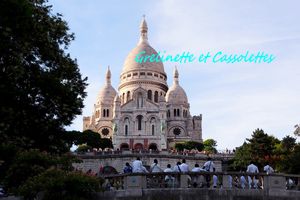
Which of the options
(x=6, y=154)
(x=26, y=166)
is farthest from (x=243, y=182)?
(x=6, y=154)

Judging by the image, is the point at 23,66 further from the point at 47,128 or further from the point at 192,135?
the point at 192,135

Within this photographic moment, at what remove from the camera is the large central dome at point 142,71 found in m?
118

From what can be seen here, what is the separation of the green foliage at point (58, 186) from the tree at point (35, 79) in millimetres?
3296

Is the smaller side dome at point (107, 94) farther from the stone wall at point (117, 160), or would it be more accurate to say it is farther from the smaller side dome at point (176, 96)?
the stone wall at point (117, 160)

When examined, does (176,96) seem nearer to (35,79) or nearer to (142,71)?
(142,71)

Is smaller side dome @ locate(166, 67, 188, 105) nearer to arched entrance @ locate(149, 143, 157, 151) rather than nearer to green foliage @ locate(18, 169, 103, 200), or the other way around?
arched entrance @ locate(149, 143, 157, 151)

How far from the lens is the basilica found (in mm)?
105019

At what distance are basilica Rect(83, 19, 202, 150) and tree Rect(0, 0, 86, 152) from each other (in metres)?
75.1

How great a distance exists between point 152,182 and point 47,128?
20.9 ft

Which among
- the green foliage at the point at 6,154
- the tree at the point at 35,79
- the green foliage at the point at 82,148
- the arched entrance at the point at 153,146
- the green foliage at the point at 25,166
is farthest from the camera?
the arched entrance at the point at 153,146

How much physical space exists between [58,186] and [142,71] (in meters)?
97.8

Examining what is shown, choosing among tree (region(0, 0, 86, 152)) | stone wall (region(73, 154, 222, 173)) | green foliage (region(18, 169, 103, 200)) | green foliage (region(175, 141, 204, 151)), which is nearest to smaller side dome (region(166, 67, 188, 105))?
green foliage (region(175, 141, 204, 151))

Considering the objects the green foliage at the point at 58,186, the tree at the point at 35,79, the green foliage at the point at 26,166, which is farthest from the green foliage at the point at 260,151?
the green foliage at the point at 58,186

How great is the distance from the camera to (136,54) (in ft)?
400
